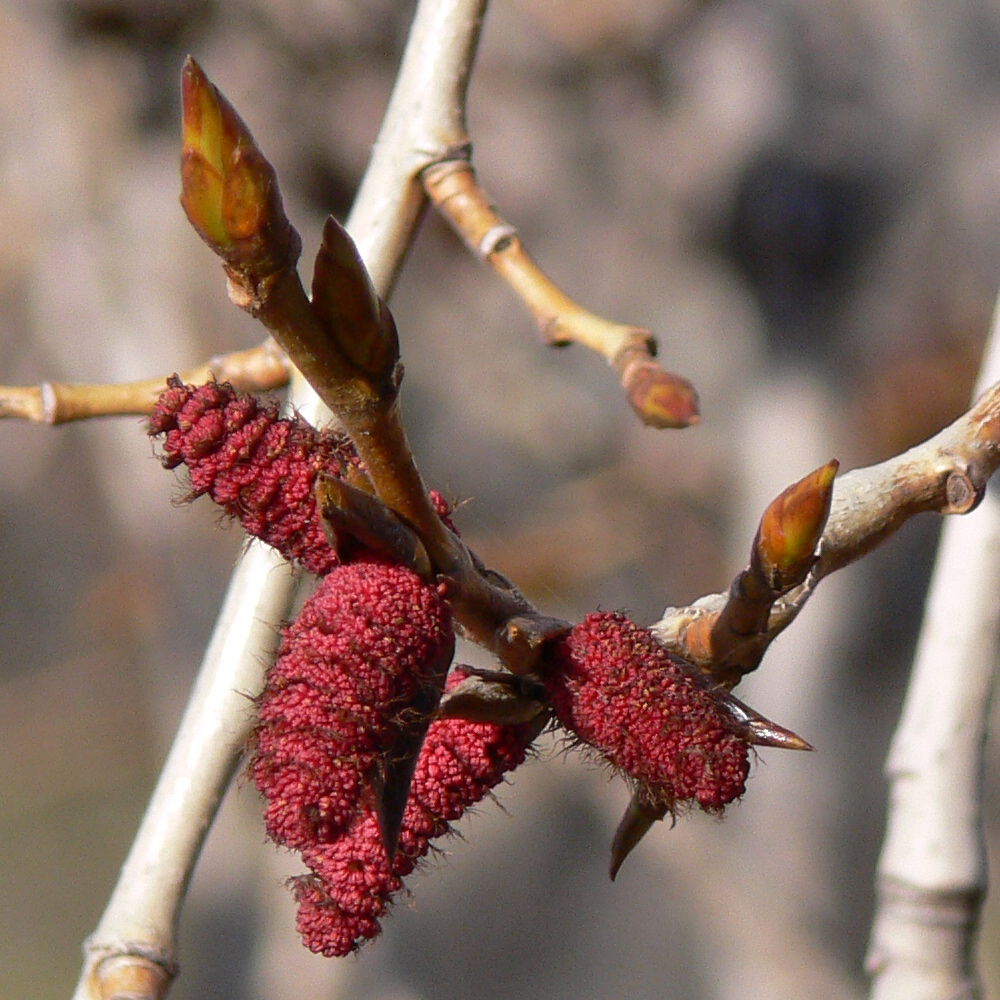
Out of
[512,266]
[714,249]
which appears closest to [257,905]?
[714,249]

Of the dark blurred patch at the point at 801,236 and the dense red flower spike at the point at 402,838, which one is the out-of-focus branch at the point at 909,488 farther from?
the dark blurred patch at the point at 801,236

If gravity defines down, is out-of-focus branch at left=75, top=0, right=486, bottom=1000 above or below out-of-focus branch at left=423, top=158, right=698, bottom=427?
below

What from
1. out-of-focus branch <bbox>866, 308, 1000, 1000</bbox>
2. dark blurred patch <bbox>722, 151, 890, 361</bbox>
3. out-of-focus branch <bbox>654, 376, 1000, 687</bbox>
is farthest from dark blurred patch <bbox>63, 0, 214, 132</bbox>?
out-of-focus branch <bbox>654, 376, 1000, 687</bbox>

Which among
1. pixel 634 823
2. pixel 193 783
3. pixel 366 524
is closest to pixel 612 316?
pixel 193 783

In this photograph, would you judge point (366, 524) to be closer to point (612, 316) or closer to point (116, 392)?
point (116, 392)

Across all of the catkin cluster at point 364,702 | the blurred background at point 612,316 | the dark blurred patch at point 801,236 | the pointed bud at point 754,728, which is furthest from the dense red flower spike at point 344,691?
the dark blurred patch at point 801,236

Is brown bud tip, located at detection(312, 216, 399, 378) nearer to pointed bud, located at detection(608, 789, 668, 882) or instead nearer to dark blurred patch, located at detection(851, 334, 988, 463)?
pointed bud, located at detection(608, 789, 668, 882)
